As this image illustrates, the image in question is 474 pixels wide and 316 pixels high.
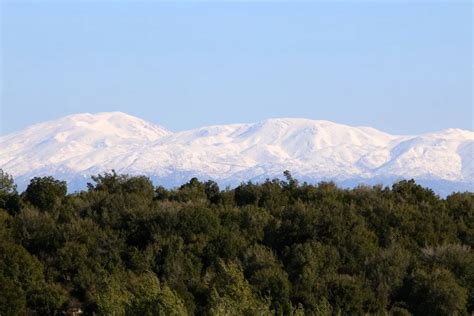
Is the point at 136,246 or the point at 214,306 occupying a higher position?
the point at 214,306

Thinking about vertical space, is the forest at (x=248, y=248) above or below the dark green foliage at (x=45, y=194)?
below

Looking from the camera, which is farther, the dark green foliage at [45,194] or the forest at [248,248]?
the dark green foliage at [45,194]

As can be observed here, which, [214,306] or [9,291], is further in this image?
[9,291]

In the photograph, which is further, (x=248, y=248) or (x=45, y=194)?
(x=45, y=194)

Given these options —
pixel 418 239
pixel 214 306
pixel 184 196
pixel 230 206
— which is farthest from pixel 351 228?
pixel 214 306

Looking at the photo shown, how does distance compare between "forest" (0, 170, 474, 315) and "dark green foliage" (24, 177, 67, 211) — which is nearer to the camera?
"forest" (0, 170, 474, 315)

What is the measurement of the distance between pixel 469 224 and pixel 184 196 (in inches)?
669

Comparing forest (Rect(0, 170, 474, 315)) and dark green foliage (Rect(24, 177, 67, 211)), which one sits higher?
dark green foliage (Rect(24, 177, 67, 211))

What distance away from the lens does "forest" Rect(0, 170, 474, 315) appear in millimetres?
59156

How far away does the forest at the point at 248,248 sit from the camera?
59156mm

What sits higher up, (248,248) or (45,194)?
(45,194)

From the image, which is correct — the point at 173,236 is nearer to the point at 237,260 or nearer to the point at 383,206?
the point at 237,260

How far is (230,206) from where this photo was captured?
7494 cm

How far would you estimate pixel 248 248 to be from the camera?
66000 millimetres
